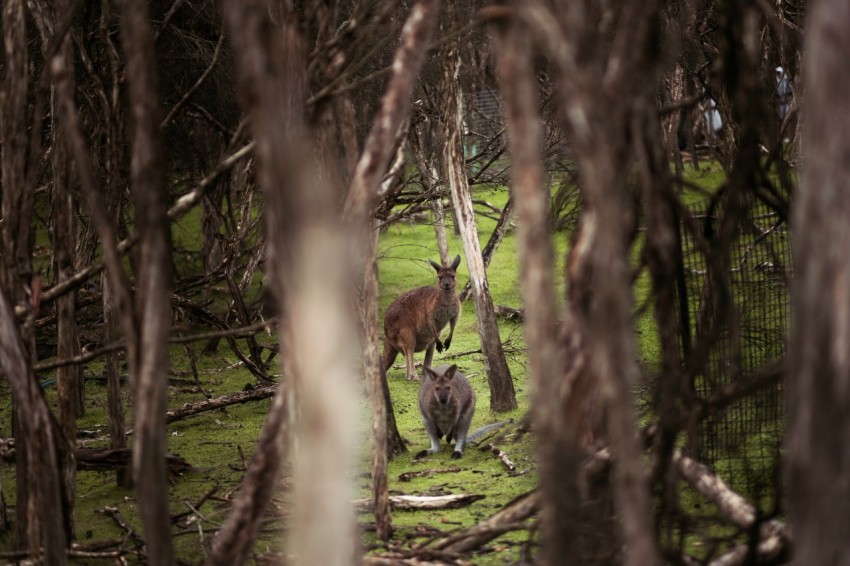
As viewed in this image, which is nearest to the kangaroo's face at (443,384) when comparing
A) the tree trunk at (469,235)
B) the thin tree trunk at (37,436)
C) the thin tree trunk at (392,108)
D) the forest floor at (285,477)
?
the forest floor at (285,477)

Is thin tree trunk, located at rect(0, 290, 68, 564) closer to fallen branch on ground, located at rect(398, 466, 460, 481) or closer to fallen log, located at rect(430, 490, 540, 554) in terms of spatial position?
fallen log, located at rect(430, 490, 540, 554)

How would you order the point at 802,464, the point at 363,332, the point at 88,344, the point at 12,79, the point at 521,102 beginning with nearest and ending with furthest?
the point at 802,464
the point at 521,102
the point at 12,79
the point at 363,332
the point at 88,344

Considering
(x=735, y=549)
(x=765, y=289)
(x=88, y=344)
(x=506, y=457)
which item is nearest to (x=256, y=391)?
(x=88, y=344)

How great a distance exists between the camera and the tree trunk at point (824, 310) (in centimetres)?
238

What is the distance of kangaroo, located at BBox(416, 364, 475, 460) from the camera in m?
7.58

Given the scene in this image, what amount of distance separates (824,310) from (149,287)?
2.02m

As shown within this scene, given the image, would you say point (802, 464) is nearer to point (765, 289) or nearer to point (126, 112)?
point (765, 289)

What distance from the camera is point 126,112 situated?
6879 millimetres

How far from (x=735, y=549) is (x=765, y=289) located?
3.15 metres

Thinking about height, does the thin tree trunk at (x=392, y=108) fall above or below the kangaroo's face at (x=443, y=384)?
above

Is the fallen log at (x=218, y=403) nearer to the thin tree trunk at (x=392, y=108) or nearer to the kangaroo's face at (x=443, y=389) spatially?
the kangaroo's face at (x=443, y=389)

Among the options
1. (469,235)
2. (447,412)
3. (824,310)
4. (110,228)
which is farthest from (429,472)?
(824,310)

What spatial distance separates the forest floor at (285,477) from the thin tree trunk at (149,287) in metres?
1.10

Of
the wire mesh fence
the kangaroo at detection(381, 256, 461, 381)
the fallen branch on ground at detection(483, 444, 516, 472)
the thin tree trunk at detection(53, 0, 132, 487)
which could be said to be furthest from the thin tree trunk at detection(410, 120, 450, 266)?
→ the thin tree trunk at detection(53, 0, 132, 487)
